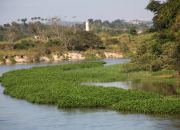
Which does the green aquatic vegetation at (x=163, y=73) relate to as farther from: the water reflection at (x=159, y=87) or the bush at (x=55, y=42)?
the bush at (x=55, y=42)

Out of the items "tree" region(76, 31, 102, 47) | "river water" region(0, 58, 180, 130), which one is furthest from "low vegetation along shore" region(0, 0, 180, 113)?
"tree" region(76, 31, 102, 47)

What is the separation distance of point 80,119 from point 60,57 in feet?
228

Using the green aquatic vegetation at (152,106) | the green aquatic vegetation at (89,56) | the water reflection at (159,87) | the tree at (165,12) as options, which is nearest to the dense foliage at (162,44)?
A: the tree at (165,12)

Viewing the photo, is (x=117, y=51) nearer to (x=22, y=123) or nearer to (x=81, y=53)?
(x=81, y=53)

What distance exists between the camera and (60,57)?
276ft

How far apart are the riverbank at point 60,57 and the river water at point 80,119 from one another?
61199 millimetres

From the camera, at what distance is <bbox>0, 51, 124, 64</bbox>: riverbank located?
254 ft

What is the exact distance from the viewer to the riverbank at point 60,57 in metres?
77.3

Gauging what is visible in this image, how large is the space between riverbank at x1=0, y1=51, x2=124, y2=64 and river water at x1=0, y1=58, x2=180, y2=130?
61.2 meters

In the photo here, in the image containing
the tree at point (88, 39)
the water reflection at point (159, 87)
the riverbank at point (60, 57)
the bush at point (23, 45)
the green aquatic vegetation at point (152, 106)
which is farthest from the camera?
the tree at point (88, 39)

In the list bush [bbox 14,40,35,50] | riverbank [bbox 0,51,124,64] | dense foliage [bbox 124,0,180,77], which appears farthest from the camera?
bush [bbox 14,40,35,50]

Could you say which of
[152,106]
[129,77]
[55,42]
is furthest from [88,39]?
[152,106]

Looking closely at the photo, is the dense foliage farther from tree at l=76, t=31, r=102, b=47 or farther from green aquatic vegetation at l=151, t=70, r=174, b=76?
tree at l=76, t=31, r=102, b=47

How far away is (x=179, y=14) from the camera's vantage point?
27.6m
